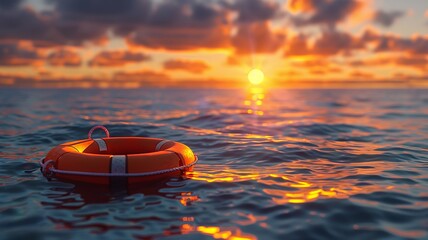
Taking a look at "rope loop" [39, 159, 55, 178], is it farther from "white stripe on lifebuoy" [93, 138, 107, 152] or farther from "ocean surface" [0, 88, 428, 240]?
"white stripe on lifebuoy" [93, 138, 107, 152]

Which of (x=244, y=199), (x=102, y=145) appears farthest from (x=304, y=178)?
(x=102, y=145)

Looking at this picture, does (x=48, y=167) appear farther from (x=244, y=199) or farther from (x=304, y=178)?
(x=304, y=178)

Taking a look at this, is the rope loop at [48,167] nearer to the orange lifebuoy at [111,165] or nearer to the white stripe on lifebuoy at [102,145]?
the orange lifebuoy at [111,165]

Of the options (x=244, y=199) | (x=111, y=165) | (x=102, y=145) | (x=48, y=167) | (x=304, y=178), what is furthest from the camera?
(x=102, y=145)

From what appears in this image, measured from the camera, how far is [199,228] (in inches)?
195

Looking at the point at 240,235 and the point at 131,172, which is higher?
the point at 131,172

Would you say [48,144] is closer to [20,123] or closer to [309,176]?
[20,123]

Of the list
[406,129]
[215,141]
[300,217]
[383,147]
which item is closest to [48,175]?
[300,217]

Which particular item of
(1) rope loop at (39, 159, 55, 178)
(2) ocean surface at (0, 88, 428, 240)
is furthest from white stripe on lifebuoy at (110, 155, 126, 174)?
(1) rope loop at (39, 159, 55, 178)

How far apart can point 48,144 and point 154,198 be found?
6.48 metres

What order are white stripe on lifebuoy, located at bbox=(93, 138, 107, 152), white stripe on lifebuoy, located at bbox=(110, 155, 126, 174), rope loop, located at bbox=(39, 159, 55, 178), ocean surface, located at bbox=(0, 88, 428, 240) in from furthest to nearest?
white stripe on lifebuoy, located at bbox=(93, 138, 107, 152) → rope loop, located at bbox=(39, 159, 55, 178) → white stripe on lifebuoy, located at bbox=(110, 155, 126, 174) → ocean surface, located at bbox=(0, 88, 428, 240)

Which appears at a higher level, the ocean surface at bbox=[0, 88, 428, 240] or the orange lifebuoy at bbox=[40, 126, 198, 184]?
the orange lifebuoy at bbox=[40, 126, 198, 184]

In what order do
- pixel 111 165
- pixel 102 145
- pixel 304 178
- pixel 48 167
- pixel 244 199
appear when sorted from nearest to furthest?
pixel 244 199
pixel 111 165
pixel 48 167
pixel 304 178
pixel 102 145

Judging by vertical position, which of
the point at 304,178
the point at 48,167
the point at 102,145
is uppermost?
the point at 102,145
